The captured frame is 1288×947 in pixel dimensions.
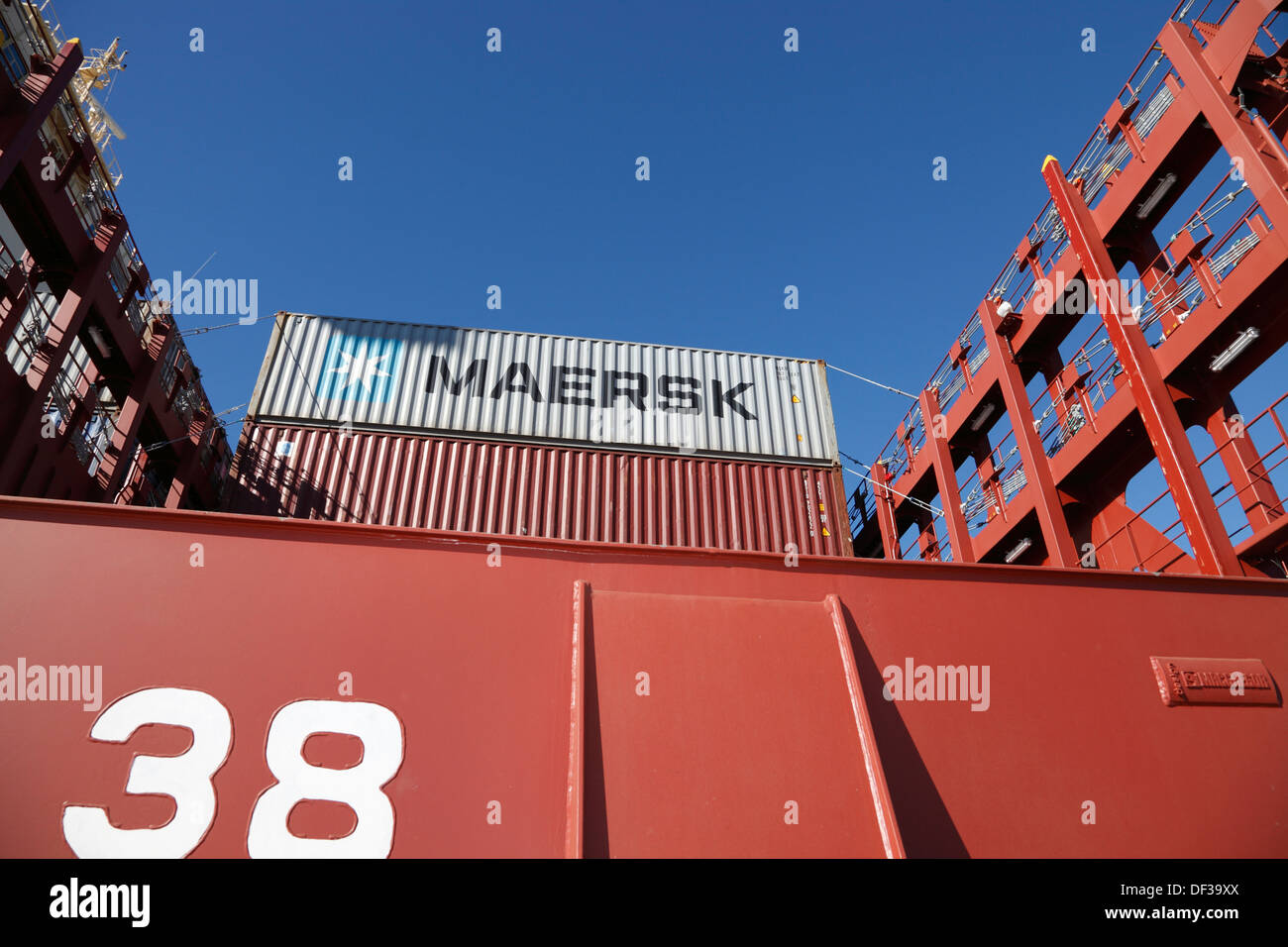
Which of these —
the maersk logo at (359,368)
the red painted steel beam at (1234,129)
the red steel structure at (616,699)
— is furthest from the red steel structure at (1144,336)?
the maersk logo at (359,368)

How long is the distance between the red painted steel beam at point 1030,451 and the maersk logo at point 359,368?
9.55m

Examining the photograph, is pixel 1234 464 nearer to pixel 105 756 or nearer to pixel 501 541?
pixel 501 541

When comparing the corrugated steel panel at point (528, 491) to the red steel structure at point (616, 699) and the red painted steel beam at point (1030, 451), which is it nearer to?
the red painted steel beam at point (1030, 451)

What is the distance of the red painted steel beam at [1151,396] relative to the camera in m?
7.70

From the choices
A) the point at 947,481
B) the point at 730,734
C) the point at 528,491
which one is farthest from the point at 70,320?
the point at 947,481

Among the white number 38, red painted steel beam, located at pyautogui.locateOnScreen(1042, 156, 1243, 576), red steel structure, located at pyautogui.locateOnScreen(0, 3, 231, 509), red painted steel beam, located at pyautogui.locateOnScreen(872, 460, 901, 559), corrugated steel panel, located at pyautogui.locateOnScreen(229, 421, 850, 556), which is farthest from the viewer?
red painted steel beam, located at pyautogui.locateOnScreen(872, 460, 901, 559)

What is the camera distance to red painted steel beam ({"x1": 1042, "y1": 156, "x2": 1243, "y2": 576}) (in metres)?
7.70

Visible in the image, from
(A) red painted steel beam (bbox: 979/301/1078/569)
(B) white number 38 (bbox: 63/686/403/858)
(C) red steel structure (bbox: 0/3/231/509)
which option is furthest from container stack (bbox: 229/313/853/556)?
(B) white number 38 (bbox: 63/686/403/858)

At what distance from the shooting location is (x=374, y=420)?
37.1ft

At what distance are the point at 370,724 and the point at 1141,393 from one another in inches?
351

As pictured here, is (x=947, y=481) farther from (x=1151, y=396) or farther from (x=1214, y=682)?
(x=1214, y=682)

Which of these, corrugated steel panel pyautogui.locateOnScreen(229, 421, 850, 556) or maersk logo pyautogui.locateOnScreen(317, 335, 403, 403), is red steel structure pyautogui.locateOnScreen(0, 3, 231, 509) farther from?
maersk logo pyautogui.locateOnScreen(317, 335, 403, 403)

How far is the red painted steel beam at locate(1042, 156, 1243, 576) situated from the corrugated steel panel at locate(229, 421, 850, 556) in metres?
4.14
